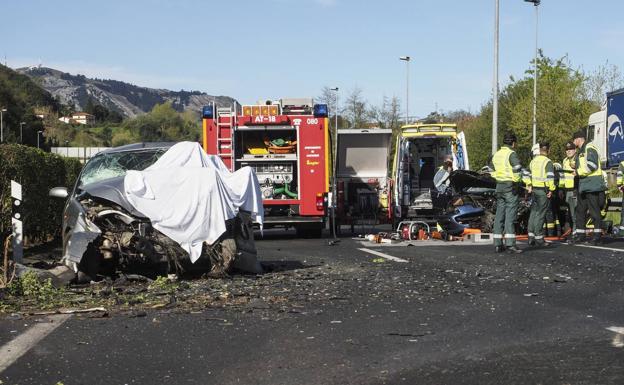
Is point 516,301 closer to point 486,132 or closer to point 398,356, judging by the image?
point 398,356

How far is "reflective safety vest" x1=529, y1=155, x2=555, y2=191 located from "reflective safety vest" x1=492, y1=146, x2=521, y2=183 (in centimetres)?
104

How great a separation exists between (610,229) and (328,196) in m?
5.93

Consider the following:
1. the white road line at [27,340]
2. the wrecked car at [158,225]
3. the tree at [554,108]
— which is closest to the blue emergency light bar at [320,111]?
the wrecked car at [158,225]

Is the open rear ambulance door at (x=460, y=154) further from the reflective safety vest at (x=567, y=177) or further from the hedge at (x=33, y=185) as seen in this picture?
the hedge at (x=33, y=185)

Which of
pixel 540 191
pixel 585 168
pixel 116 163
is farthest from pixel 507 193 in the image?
pixel 116 163

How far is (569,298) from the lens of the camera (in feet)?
23.0

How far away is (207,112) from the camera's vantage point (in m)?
17.4

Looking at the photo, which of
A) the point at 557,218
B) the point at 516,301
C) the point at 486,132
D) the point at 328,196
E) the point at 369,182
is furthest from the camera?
the point at 486,132

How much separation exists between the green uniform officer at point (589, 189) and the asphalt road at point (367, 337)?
4.95 m

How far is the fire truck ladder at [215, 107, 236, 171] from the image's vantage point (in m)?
17.3

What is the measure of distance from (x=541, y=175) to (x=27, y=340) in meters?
9.83

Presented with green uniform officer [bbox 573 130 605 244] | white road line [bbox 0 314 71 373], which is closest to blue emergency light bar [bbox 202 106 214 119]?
green uniform officer [bbox 573 130 605 244]

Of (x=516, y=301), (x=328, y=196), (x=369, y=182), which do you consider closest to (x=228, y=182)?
(x=516, y=301)

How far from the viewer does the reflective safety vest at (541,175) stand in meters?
13.1
